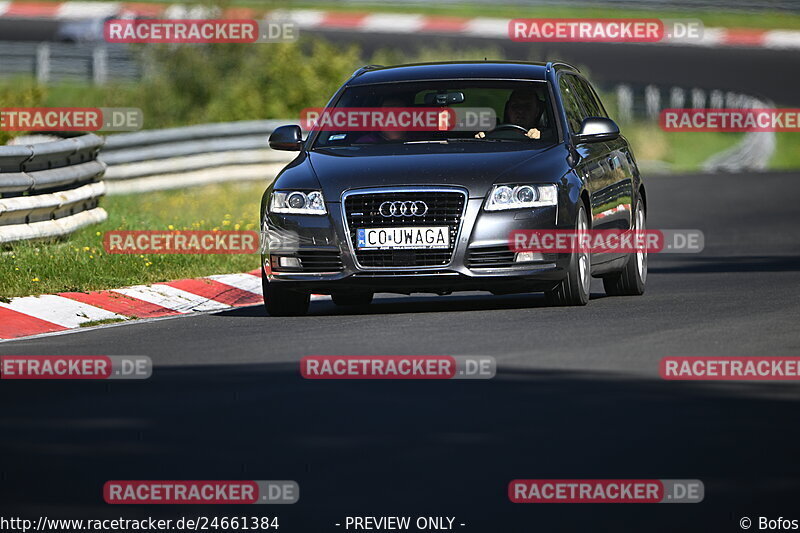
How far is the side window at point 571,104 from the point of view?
523 inches

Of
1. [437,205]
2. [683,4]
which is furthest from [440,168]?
[683,4]

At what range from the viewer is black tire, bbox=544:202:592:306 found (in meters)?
12.2

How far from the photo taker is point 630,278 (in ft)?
45.8

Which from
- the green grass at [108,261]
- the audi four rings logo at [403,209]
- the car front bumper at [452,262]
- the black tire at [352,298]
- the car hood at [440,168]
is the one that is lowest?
the black tire at [352,298]

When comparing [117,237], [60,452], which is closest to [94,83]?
[117,237]

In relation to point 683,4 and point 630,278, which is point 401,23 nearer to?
point 683,4

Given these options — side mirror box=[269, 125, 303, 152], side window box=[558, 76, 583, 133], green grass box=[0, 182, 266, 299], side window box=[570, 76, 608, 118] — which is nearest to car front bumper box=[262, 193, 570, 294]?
side mirror box=[269, 125, 303, 152]

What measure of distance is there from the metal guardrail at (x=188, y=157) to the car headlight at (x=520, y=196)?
1257 cm

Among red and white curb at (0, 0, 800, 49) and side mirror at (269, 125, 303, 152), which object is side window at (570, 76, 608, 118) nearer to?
side mirror at (269, 125, 303, 152)

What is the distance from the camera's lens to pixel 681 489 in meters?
6.29

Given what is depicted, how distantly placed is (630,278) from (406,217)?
2.68 metres

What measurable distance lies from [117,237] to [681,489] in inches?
417

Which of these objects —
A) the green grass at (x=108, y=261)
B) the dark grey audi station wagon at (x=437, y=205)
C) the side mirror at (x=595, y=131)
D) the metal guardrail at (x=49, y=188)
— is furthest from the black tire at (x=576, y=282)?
the metal guardrail at (x=49, y=188)

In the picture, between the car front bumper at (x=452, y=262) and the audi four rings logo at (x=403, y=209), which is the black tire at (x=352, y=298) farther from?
the audi four rings logo at (x=403, y=209)
